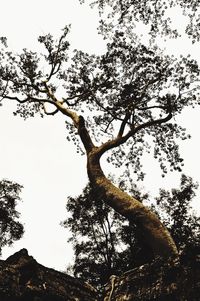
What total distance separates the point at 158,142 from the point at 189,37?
14.8ft

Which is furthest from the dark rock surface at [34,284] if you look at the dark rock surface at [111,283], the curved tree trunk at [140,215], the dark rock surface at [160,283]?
the curved tree trunk at [140,215]

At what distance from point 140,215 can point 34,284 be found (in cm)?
452

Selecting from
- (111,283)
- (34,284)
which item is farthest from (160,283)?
Result: (34,284)

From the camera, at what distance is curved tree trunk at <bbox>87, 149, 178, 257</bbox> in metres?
6.87

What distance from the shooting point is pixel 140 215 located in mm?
7336

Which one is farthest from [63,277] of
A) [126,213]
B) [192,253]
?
[126,213]

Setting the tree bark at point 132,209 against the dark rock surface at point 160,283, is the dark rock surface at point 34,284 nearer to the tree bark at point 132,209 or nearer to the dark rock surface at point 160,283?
the dark rock surface at point 160,283

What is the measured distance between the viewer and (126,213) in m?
7.61

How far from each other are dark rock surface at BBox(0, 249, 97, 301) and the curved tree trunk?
3186 millimetres

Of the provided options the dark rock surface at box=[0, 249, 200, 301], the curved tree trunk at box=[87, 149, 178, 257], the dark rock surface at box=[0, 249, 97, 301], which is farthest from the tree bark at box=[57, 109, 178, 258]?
the dark rock surface at box=[0, 249, 200, 301]

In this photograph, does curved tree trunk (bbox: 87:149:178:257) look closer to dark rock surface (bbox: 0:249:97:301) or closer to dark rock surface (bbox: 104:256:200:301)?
dark rock surface (bbox: 0:249:97:301)

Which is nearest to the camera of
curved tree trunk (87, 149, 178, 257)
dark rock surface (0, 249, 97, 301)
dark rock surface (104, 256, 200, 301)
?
dark rock surface (104, 256, 200, 301)

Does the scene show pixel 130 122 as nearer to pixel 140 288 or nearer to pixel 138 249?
pixel 140 288

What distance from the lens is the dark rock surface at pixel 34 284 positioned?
294 centimetres
